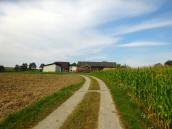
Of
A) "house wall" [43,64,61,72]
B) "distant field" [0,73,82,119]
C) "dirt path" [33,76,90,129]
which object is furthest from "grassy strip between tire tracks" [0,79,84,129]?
"house wall" [43,64,61,72]

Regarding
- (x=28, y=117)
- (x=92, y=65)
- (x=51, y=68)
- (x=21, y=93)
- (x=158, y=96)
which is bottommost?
(x=28, y=117)

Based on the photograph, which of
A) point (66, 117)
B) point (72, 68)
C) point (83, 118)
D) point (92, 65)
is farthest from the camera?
point (72, 68)

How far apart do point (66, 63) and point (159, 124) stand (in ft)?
507

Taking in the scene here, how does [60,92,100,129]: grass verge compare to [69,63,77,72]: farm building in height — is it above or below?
below

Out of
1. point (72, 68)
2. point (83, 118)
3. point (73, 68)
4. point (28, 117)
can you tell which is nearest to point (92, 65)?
point (73, 68)

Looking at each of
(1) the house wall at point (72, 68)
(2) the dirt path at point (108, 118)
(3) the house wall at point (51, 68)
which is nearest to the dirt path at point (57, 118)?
(2) the dirt path at point (108, 118)

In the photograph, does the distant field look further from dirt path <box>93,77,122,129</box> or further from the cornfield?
the cornfield

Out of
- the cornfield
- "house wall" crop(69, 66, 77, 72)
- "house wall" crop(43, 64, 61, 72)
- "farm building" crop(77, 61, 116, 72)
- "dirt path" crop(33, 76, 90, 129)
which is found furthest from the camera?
"house wall" crop(69, 66, 77, 72)

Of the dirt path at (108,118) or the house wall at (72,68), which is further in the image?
the house wall at (72,68)

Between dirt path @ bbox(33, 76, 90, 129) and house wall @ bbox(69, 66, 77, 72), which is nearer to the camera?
dirt path @ bbox(33, 76, 90, 129)

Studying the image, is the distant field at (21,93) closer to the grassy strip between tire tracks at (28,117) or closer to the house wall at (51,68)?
the grassy strip between tire tracks at (28,117)

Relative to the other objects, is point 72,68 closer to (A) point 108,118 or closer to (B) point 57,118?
(A) point 108,118

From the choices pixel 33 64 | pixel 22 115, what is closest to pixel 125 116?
pixel 22 115

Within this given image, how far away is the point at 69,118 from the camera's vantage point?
51.2ft
